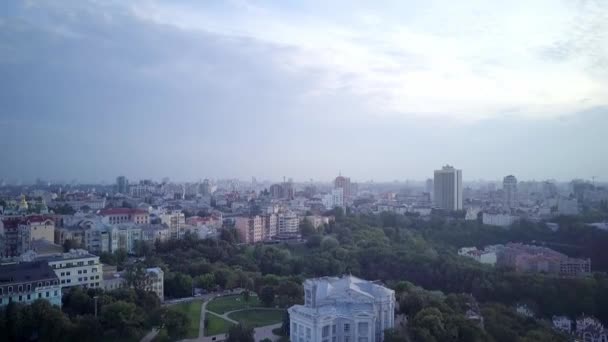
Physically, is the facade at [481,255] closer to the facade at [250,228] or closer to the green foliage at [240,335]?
the facade at [250,228]

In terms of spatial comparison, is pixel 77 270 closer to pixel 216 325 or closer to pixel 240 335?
pixel 216 325

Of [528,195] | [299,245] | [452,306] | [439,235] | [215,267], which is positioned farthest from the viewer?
[528,195]

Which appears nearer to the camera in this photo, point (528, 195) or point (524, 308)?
point (524, 308)

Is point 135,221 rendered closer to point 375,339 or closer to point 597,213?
point 375,339

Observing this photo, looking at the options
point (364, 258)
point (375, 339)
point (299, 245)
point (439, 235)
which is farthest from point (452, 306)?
point (439, 235)

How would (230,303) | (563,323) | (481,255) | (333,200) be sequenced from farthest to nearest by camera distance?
(333,200), (481,255), (230,303), (563,323)

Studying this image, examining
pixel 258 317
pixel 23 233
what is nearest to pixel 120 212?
pixel 23 233

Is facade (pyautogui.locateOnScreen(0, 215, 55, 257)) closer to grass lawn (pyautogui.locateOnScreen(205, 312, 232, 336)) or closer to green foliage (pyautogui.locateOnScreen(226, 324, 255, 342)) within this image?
grass lawn (pyautogui.locateOnScreen(205, 312, 232, 336))

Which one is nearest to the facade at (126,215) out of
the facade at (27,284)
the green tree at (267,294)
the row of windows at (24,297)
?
the facade at (27,284)
